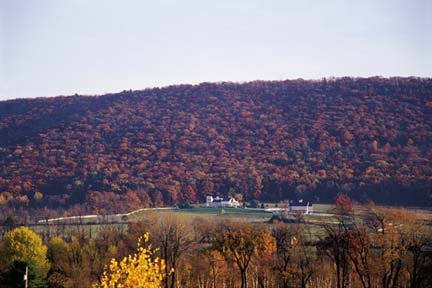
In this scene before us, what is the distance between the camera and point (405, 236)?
34.8 metres

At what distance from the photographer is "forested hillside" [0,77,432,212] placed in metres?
75.4

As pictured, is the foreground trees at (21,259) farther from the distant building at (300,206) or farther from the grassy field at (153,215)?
the distant building at (300,206)

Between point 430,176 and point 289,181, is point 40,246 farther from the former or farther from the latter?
point 430,176

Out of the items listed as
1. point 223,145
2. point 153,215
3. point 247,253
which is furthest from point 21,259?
point 223,145

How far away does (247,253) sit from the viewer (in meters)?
44.0

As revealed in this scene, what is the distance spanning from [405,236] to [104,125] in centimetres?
7153

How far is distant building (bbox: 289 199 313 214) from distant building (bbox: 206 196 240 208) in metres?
7.16

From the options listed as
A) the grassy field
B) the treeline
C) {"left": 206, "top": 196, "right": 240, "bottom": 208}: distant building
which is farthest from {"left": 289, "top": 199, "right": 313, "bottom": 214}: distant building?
the treeline

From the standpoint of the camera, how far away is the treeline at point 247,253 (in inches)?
1443

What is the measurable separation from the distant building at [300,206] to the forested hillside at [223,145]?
160cm

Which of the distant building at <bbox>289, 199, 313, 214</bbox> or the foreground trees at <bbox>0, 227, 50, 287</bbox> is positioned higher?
the distant building at <bbox>289, 199, 313, 214</bbox>

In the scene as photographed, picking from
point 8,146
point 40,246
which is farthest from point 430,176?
point 8,146

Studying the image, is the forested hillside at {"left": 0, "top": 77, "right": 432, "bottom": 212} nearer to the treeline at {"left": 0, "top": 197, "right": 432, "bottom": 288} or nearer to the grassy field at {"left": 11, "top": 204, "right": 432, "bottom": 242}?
the grassy field at {"left": 11, "top": 204, "right": 432, "bottom": 242}

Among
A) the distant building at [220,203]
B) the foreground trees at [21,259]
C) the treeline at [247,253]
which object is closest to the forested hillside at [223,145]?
the distant building at [220,203]
